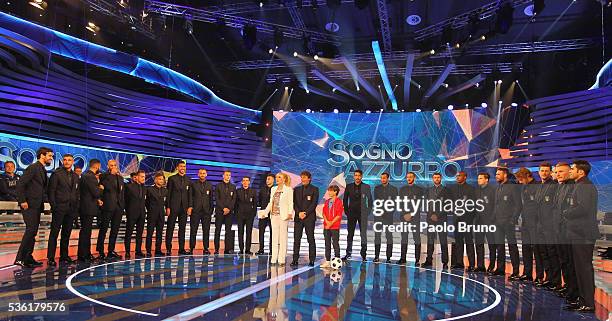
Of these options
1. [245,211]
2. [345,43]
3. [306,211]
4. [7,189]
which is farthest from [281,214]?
[345,43]

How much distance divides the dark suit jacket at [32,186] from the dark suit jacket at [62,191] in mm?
165

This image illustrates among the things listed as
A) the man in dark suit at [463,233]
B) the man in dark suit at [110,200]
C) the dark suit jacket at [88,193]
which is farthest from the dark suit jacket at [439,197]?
the dark suit jacket at [88,193]

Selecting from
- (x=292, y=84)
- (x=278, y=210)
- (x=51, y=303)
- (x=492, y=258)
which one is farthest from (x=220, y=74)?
(x=51, y=303)

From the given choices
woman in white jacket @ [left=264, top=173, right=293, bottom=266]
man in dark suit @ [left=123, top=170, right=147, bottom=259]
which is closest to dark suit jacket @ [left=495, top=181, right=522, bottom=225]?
woman in white jacket @ [left=264, top=173, right=293, bottom=266]

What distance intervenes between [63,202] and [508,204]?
18.1 feet

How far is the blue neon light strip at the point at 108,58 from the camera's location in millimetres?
9359

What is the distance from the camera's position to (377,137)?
1407 cm

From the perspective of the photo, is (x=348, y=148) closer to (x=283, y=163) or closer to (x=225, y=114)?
(x=283, y=163)

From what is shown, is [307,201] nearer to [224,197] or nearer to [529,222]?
[224,197]

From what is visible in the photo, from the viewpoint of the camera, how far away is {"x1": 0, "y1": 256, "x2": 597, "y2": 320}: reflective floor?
11.5ft

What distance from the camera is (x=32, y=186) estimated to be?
5594 millimetres

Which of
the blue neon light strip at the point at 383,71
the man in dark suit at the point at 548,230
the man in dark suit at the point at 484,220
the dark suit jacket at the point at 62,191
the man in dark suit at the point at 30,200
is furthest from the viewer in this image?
the blue neon light strip at the point at 383,71

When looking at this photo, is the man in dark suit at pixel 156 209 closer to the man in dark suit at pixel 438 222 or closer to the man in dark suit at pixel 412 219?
the man in dark suit at pixel 412 219

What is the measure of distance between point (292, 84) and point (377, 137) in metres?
3.29
